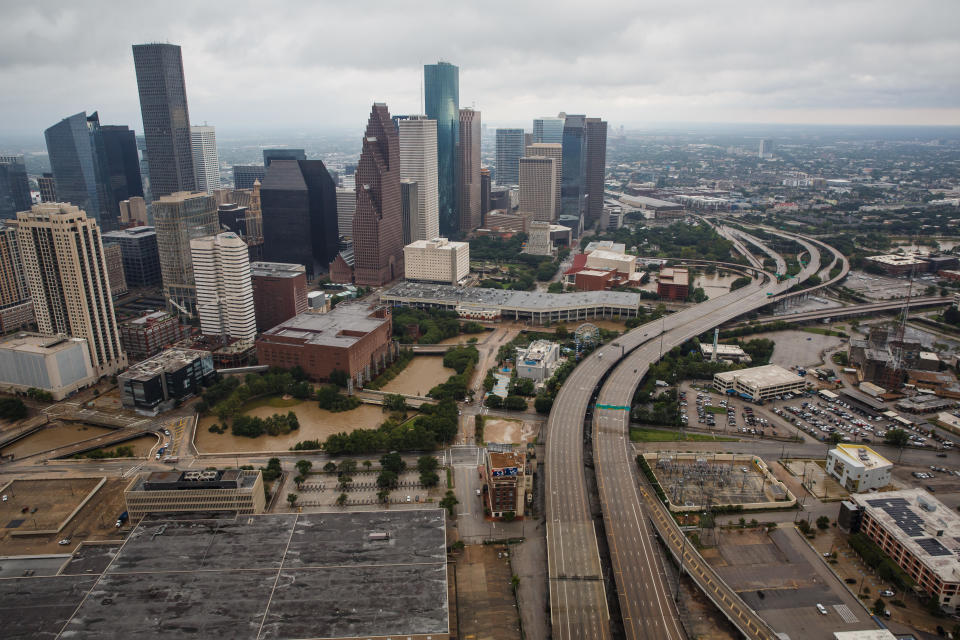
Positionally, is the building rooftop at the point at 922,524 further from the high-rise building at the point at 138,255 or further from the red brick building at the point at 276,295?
the high-rise building at the point at 138,255

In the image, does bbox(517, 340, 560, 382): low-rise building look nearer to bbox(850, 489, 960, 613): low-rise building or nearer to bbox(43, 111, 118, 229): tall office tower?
bbox(850, 489, 960, 613): low-rise building

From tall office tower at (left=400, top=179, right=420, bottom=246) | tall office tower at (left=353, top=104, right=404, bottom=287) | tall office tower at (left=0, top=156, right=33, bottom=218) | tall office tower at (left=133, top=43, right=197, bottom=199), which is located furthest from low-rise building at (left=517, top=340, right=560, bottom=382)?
tall office tower at (left=0, top=156, right=33, bottom=218)

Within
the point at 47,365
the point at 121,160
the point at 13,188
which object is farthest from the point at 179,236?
the point at 13,188

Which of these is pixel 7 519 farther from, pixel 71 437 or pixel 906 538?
pixel 906 538

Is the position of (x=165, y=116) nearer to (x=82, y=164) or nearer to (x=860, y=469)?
(x=82, y=164)

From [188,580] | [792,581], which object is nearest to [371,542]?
[188,580]

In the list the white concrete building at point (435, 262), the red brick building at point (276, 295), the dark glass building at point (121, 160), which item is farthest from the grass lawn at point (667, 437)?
the dark glass building at point (121, 160)
